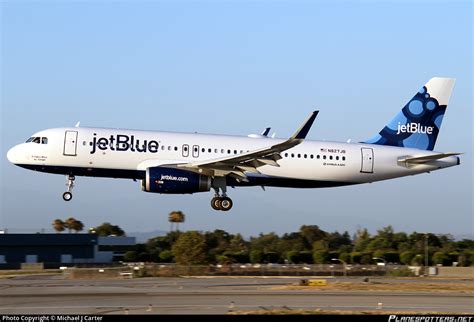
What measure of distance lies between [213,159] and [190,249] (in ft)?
96.2

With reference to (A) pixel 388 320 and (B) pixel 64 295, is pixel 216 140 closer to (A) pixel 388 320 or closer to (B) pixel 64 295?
(B) pixel 64 295

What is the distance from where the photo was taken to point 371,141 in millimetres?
51688

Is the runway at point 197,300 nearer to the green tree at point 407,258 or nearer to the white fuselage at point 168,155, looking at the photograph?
the white fuselage at point 168,155

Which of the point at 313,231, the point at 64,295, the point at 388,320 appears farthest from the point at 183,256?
the point at 313,231

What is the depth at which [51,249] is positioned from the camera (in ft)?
319

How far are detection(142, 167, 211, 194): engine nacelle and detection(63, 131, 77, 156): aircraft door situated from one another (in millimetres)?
4355

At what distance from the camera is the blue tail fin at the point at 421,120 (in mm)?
52000

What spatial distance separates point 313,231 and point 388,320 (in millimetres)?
122061

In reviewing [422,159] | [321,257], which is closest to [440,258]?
[321,257]

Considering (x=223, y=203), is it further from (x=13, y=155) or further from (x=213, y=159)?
(x=13, y=155)

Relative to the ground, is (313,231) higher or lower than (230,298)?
higher

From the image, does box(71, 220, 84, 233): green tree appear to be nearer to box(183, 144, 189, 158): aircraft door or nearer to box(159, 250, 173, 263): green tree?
box(159, 250, 173, 263): green tree

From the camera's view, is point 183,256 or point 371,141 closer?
point 371,141

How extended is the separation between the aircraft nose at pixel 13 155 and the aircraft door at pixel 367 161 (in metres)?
20.6
